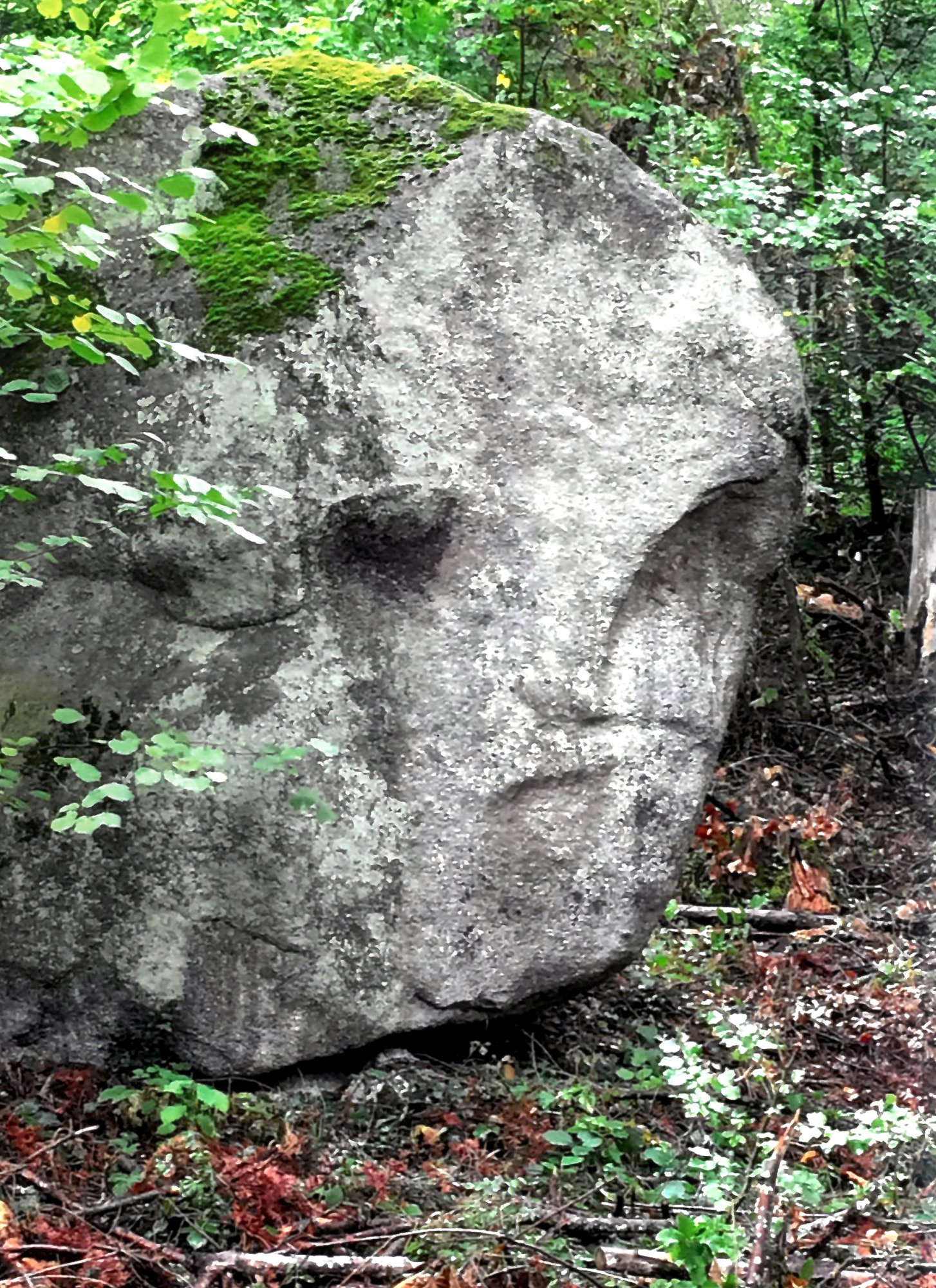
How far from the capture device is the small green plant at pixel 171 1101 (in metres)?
3.02

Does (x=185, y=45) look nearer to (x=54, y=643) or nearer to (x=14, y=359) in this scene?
(x=14, y=359)

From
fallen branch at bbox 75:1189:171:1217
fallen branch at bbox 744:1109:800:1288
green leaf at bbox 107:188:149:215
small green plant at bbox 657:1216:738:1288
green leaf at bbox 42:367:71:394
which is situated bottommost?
fallen branch at bbox 75:1189:171:1217

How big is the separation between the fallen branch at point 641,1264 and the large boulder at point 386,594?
2.89 feet

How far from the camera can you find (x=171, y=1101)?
3.20 metres

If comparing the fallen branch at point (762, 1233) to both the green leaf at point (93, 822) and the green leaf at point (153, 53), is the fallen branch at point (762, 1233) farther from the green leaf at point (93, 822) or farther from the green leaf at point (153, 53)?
the green leaf at point (153, 53)

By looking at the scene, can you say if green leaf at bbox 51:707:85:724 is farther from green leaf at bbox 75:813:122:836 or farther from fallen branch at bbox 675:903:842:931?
fallen branch at bbox 675:903:842:931

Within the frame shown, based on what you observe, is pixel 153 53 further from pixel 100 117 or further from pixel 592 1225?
pixel 592 1225

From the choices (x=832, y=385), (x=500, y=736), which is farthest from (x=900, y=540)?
(x=500, y=736)

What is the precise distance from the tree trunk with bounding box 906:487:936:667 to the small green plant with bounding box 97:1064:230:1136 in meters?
3.99

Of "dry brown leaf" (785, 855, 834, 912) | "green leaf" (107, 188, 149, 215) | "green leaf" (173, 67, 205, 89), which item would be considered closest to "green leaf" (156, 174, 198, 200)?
"green leaf" (107, 188, 149, 215)

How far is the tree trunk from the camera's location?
20.1 ft

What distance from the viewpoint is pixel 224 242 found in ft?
11.6

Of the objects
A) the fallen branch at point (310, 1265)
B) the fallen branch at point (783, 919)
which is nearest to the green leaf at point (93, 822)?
the fallen branch at point (310, 1265)

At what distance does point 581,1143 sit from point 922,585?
12.5ft
